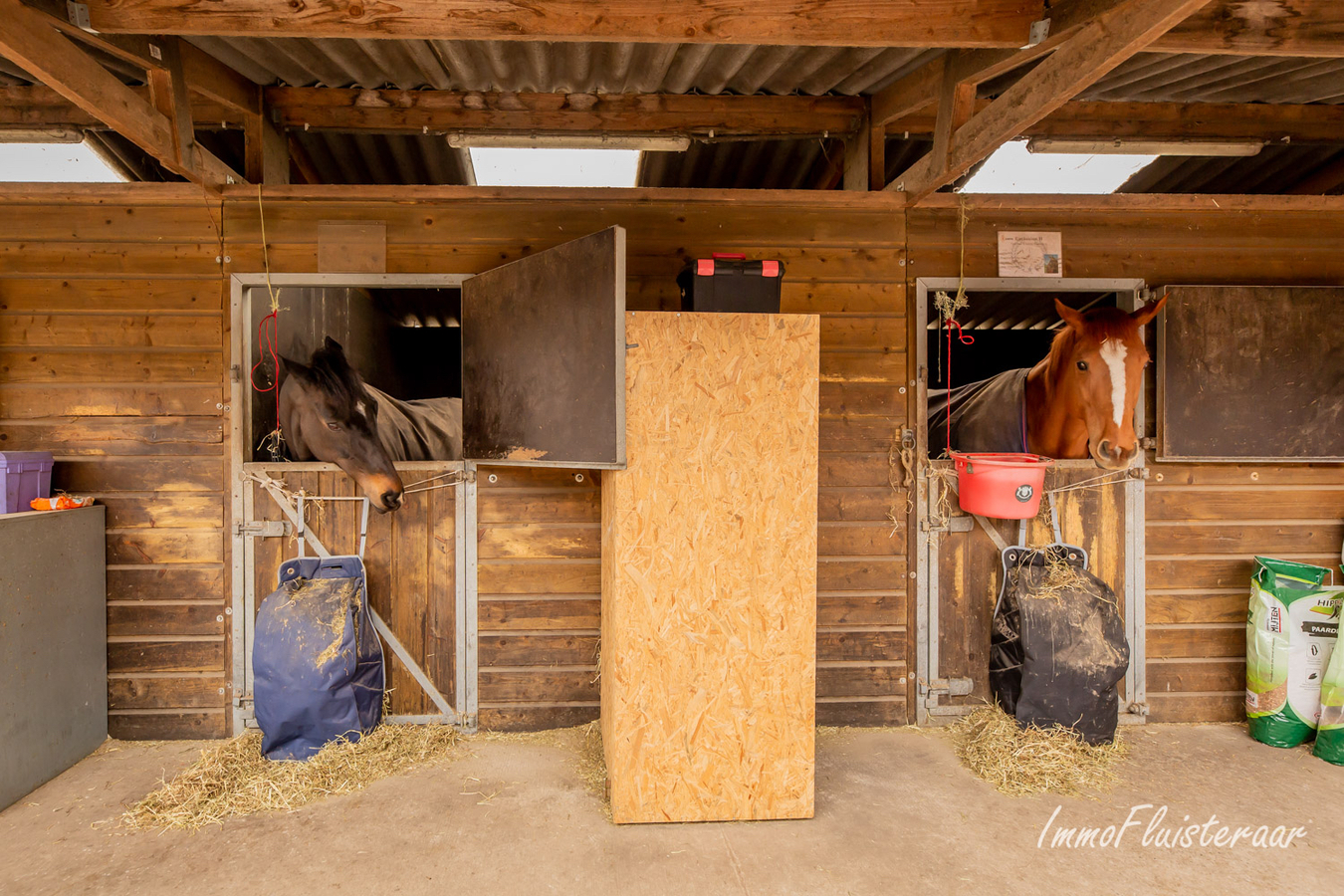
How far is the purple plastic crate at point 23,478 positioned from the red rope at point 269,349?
828 millimetres

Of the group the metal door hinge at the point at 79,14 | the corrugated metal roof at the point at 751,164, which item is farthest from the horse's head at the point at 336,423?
the corrugated metal roof at the point at 751,164

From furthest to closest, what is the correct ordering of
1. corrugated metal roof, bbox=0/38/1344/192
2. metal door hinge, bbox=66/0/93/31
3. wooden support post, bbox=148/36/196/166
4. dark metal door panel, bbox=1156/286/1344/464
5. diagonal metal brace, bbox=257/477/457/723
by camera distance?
dark metal door panel, bbox=1156/286/1344/464 < diagonal metal brace, bbox=257/477/457/723 < corrugated metal roof, bbox=0/38/1344/192 < wooden support post, bbox=148/36/196/166 < metal door hinge, bbox=66/0/93/31

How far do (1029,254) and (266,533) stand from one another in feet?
11.8

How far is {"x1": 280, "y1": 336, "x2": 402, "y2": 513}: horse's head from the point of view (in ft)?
8.89

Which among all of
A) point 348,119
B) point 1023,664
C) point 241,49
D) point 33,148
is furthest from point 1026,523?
point 33,148

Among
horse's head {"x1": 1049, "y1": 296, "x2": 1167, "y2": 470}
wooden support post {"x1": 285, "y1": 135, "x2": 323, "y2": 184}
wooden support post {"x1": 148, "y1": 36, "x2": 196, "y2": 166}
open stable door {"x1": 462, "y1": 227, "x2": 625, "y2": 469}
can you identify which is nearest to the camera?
open stable door {"x1": 462, "y1": 227, "x2": 625, "y2": 469}

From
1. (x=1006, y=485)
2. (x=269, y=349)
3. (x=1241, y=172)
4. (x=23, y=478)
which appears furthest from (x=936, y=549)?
(x=23, y=478)

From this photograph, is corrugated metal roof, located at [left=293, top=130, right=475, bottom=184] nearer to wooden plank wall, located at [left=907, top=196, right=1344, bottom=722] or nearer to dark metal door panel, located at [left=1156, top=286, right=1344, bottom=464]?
wooden plank wall, located at [left=907, top=196, right=1344, bottom=722]

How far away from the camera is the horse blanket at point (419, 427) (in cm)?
326

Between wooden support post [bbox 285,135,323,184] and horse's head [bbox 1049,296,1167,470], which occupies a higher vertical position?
wooden support post [bbox 285,135,323,184]

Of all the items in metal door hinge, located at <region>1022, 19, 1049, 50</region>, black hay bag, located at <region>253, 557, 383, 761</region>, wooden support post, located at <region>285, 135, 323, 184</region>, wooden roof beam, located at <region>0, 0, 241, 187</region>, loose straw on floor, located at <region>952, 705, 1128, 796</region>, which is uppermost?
wooden support post, located at <region>285, 135, 323, 184</region>

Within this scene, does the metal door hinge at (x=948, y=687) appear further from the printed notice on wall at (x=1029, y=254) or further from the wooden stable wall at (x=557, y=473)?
the printed notice on wall at (x=1029, y=254)

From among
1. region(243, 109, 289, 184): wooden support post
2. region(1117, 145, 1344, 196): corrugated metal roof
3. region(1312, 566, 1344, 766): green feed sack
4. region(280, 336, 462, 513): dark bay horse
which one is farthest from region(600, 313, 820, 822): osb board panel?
region(1117, 145, 1344, 196): corrugated metal roof

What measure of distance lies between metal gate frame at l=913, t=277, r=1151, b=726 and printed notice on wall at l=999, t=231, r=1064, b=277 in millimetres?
36
